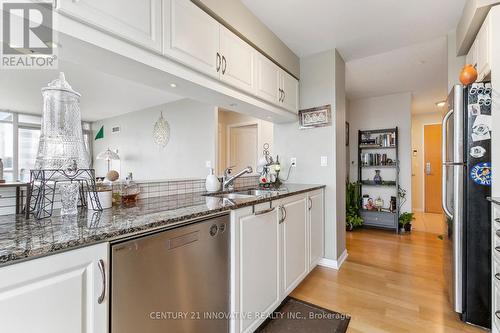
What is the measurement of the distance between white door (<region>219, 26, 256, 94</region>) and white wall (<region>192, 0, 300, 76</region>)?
0.32 ft

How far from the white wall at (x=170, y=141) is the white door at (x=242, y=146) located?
0.86 meters

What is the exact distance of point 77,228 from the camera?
0.83m

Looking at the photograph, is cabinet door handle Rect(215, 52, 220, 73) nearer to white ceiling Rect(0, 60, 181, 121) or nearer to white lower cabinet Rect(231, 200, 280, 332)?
white lower cabinet Rect(231, 200, 280, 332)

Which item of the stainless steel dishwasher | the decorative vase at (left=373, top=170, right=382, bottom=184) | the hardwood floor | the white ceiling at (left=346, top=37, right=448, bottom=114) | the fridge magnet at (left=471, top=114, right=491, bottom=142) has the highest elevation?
the white ceiling at (left=346, top=37, right=448, bottom=114)

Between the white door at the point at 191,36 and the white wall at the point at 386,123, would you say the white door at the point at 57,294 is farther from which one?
the white wall at the point at 386,123

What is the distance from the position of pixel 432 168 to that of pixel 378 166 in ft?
7.62

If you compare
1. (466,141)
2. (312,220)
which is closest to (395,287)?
(312,220)

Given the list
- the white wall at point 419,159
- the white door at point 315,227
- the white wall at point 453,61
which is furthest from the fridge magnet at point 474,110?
the white wall at point 419,159

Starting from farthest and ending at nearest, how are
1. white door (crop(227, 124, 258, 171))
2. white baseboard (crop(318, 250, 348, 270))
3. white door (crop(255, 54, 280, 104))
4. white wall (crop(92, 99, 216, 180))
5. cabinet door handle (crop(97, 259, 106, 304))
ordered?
white door (crop(227, 124, 258, 171)) < white wall (crop(92, 99, 216, 180)) < white baseboard (crop(318, 250, 348, 270)) < white door (crop(255, 54, 280, 104)) < cabinet door handle (crop(97, 259, 106, 304))

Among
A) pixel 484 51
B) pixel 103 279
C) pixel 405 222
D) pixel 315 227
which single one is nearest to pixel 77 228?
pixel 103 279

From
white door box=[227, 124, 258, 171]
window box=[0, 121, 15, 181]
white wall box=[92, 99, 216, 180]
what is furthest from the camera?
white door box=[227, 124, 258, 171]

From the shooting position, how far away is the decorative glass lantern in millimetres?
1054

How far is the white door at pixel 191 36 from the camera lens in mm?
1274

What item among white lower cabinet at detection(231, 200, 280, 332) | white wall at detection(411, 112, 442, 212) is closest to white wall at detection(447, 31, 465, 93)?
white lower cabinet at detection(231, 200, 280, 332)
